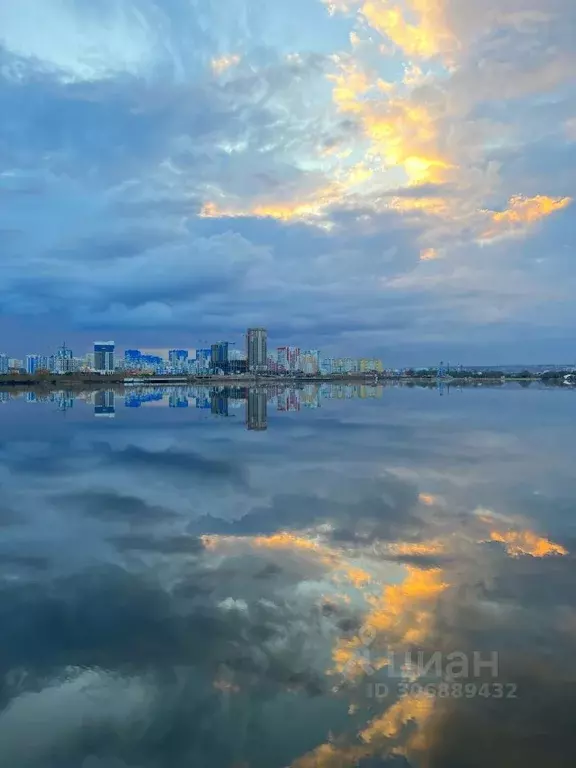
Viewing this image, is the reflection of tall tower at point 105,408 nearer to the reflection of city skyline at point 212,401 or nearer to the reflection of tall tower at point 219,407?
the reflection of city skyline at point 212,401

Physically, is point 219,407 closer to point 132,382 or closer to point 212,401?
point 212,401

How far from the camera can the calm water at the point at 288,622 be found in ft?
14.9

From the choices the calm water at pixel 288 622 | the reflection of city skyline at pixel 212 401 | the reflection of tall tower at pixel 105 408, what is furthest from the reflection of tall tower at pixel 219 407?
the calm water at pixel 288 622

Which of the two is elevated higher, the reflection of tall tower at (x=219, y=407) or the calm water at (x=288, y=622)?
the calm water at (x=288, y=622)

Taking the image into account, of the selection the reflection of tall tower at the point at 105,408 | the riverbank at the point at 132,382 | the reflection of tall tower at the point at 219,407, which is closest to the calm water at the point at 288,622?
the reflection of tall tower at the point at 105,408

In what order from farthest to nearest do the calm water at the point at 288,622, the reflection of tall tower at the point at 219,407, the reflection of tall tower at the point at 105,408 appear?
the reflection of tall tower at the point at 219,407
the reflection of tall tower at the point at 105,408
the calm water at the point at 288,622

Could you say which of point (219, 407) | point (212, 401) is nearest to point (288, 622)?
point (219, 407)

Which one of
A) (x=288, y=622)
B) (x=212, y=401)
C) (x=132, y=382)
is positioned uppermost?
(x=132, y=382)

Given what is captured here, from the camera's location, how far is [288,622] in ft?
21.7

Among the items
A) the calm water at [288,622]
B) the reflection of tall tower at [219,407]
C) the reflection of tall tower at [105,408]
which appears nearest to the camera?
the calm water at [288,622]

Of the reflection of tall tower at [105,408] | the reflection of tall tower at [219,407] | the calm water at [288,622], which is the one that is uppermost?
the calm water at [288,622]

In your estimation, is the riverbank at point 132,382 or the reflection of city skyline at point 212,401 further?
the riverbank at point 132,382

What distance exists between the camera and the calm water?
455 cm

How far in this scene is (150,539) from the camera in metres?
10.0
